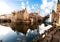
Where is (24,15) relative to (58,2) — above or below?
below

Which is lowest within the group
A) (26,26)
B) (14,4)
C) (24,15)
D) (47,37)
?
(47,37)

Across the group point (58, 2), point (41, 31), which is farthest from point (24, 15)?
point (58, 2)

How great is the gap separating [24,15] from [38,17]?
0.85 feet

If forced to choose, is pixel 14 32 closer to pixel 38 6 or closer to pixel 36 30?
pixel 36 30

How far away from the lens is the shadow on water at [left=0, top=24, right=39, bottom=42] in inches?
108

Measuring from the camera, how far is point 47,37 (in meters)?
2.85

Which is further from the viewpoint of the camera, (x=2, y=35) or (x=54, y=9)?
(x=54, y=9)

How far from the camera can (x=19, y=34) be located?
2.79m

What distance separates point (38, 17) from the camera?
289 centimetres

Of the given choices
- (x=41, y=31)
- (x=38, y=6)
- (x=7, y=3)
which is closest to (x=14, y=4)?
(x=7, y=3)

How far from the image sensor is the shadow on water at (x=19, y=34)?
276cm

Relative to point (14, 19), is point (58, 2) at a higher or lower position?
higher

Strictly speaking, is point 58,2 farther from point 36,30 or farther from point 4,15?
point 4,15

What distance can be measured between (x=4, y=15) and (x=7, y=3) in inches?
8.3
